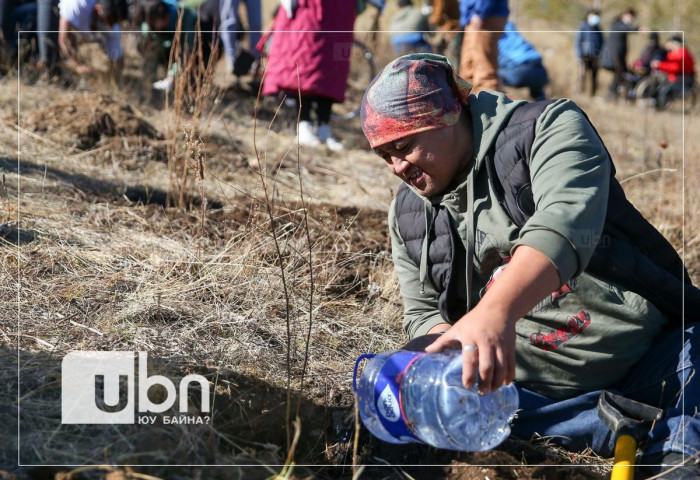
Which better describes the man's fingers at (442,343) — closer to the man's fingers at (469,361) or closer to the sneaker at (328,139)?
the man's fingers at (469,361)

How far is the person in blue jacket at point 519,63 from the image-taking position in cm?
811

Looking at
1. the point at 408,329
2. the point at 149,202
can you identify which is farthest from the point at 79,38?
the point at 408,329

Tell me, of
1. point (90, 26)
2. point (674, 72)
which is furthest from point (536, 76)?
point (674, 72)

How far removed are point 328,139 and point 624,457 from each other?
432 centimetres

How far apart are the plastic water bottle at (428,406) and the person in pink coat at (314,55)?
3901 millimetres

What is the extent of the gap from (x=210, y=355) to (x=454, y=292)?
87 cm

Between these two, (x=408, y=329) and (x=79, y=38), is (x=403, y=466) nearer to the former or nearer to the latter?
(x=408, y=329)

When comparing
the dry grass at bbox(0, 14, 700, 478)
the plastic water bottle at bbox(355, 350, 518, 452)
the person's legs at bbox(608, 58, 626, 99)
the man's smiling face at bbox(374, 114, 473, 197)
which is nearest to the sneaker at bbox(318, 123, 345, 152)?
the dry grass at bbox(0, 14, 700, 478)

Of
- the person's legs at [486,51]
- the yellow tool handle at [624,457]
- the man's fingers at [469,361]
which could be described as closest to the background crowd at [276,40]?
the person's legs at [486,51]

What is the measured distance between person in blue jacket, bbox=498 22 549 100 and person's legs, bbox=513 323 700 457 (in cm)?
608

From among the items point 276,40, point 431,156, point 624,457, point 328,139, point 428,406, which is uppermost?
point 276,40

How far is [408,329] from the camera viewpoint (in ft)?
8.81

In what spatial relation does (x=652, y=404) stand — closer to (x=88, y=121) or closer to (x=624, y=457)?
(x=624, y=457)

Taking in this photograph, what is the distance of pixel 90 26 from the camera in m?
6.80
